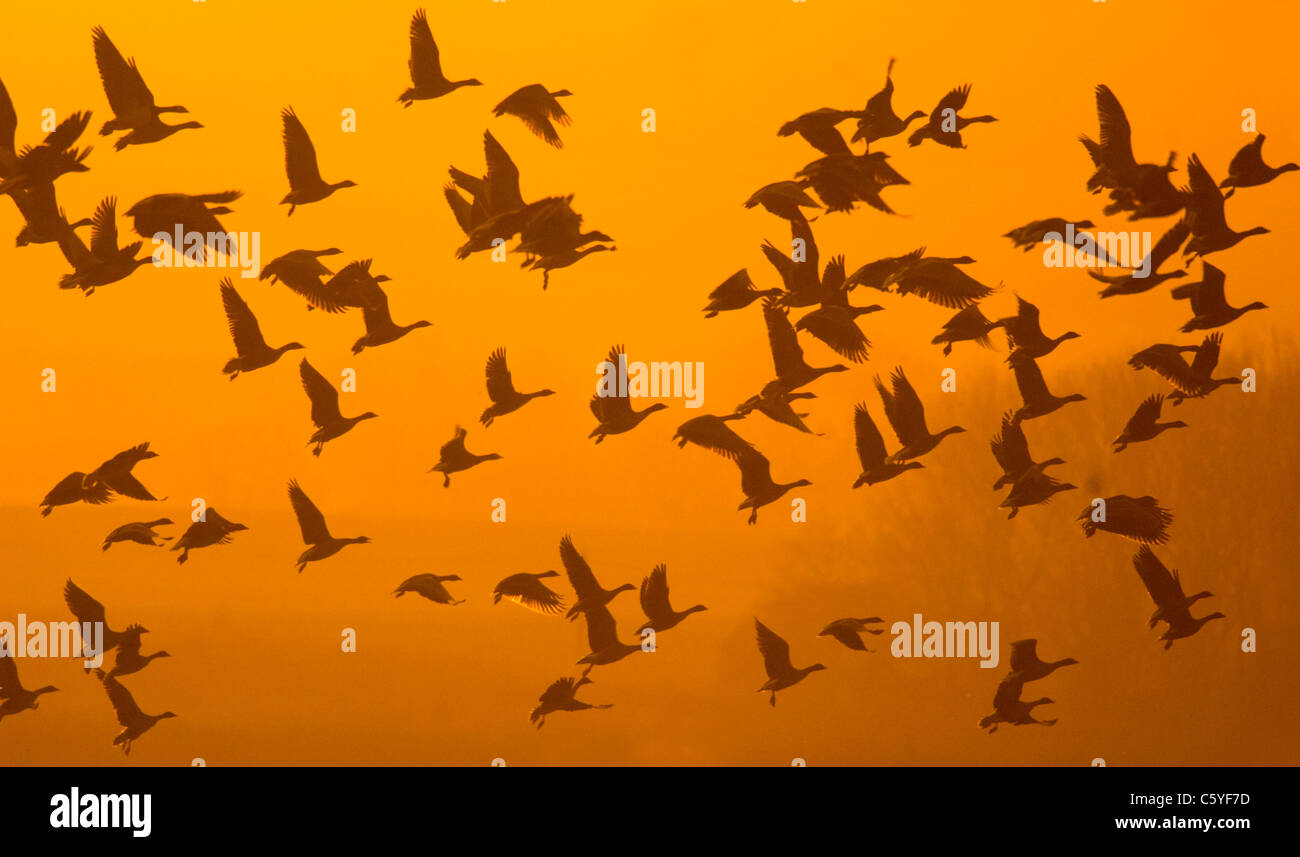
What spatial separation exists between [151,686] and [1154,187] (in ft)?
12.7

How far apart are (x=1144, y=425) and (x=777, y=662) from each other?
60.0 inches

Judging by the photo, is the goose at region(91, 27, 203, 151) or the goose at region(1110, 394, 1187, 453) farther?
the goose at region(1110, 394, 1187, 453)

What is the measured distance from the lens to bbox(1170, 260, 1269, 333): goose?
4199mm

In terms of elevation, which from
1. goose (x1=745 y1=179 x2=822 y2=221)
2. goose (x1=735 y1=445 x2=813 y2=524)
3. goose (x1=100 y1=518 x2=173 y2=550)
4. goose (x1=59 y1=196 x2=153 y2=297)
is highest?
goose (x1=745 y1=179 x2=822 y2=221)

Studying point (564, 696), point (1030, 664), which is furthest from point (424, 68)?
point (1030, 664)

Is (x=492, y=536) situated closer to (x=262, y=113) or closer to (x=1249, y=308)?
(x=262, y=113)

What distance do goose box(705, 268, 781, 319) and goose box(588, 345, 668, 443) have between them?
0.39 m

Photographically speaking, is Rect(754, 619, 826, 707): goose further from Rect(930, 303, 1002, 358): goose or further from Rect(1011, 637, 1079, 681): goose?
Rect(930, 303, 1002, 358): goose

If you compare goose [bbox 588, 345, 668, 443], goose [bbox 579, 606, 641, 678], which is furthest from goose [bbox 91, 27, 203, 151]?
goose [bbox 579, 606, 641, 678]

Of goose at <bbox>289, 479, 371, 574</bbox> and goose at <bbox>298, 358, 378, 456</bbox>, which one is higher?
goose at <bbox>298, 358, 378, 456</bbox>

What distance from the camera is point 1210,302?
421cm

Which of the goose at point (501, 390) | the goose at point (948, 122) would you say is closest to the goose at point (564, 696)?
the goose at point (501, 390)

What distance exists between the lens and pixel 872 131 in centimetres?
417

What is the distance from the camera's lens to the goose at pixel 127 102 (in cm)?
405
